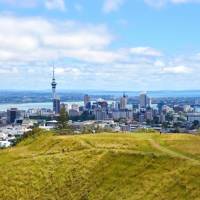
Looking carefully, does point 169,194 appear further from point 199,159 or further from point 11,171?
point 11,171

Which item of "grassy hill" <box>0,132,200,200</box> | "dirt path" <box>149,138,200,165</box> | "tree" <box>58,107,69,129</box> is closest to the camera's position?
"grassy hill" <box>0,132,200,200</box>

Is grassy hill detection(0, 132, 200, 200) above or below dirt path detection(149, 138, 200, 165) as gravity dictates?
below

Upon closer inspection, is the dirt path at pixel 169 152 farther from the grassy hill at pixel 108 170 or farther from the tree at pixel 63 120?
the tree at pixel 63 120

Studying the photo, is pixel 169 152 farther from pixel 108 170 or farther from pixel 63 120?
pixel 63 120

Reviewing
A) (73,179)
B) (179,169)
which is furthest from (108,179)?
(179,169)

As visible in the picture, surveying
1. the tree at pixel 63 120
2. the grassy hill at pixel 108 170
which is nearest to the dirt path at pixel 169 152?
the grassy hill at pixel 108 170

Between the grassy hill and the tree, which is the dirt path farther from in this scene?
the tree

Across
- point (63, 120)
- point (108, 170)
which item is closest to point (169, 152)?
point (108, 170)

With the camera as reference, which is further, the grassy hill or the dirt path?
the dirt path

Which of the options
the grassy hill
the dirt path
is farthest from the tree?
the dirt path
